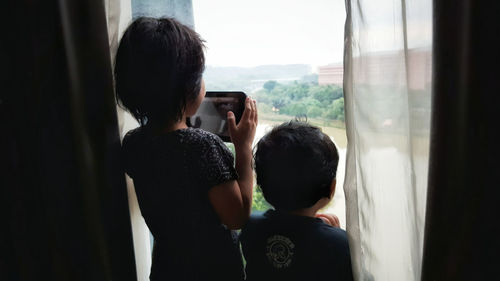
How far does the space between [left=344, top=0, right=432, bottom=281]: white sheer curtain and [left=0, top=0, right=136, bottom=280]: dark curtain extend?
75cm

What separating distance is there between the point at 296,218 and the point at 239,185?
16 centimetres

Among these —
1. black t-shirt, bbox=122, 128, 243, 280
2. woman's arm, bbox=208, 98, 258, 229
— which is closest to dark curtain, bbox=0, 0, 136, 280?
black t-shirt, bbox=122, 128, 243, 280

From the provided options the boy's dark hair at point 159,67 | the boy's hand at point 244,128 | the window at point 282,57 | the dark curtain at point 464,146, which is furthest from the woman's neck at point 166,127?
the dark curtain at point 464,146

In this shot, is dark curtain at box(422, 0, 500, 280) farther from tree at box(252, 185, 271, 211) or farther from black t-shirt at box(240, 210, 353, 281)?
tree at box(252, 185, 271, 211)

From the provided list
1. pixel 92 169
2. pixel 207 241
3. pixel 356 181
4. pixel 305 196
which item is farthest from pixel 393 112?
pixel 92 169

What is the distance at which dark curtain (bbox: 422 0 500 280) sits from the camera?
750mm

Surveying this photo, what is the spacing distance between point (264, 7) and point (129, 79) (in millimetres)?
502

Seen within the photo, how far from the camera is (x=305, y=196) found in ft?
3.03

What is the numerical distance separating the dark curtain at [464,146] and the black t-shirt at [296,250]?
7.8 inches

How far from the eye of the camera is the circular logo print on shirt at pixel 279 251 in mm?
897

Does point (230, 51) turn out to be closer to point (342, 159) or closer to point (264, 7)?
point (264, 7)

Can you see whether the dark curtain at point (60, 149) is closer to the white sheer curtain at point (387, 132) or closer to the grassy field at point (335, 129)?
the grassy field at point (335, 129)

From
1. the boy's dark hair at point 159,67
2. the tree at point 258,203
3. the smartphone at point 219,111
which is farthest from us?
the tree at point 258,203

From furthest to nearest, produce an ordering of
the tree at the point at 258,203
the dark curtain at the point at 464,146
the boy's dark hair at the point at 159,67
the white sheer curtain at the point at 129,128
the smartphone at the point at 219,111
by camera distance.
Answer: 1. the tree at the point at 258,203
2. the white sheer curtain at the point at 129,128
3. the smartphone at the point at 219,111
4. the boy's dark hair at the point at 159,67
5. the dark curtain at the point at 464,146
